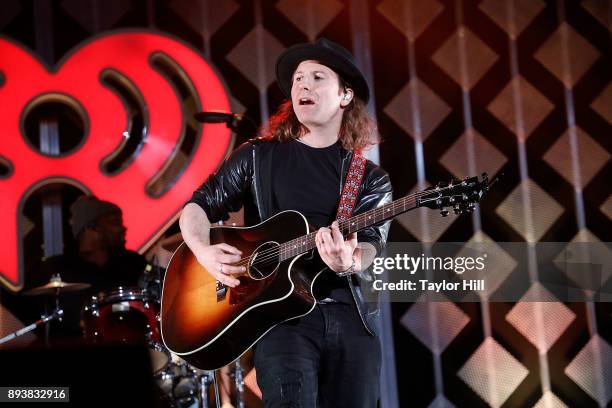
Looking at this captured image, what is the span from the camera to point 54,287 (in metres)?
4.41

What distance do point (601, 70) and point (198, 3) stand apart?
8.93 feet

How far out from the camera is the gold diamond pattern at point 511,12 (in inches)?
204

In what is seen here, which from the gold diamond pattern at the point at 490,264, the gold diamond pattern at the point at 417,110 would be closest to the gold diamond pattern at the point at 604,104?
the gold diamond pattern at the point at 417,110

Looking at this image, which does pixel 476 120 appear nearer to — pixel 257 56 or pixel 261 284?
pixel 257 56

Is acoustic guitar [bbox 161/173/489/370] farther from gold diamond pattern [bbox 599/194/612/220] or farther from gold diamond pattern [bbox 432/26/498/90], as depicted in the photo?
gold diamond pattern [bbox 599/194/612/220]

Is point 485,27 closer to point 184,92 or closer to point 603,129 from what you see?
point 603,129

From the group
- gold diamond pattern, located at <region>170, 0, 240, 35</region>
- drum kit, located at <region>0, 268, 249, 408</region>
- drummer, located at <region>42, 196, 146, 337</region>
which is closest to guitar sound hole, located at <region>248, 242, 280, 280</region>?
drum kit, located at <region>0, 268, 249, 408</region>

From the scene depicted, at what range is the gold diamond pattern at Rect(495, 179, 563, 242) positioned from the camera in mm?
4961

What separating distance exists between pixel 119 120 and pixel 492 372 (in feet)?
9.39

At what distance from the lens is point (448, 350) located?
16.0ft

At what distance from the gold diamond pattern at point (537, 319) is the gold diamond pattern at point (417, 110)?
120 centimetres

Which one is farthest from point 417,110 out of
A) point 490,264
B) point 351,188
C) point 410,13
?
point 351,188

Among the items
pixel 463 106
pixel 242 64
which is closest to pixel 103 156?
pixel 242 64

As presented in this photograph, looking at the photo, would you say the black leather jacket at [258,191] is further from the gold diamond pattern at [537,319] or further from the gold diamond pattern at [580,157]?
the gold diamond pattern at [580,157]
